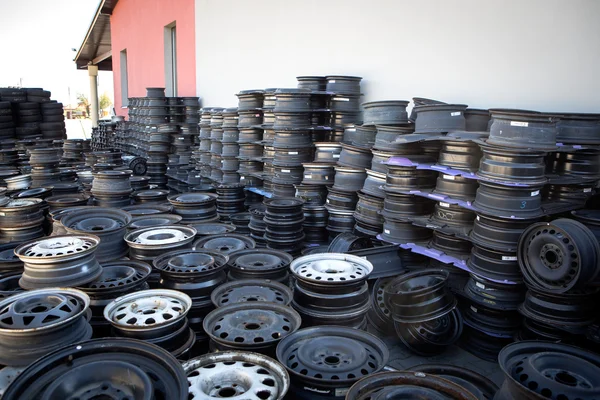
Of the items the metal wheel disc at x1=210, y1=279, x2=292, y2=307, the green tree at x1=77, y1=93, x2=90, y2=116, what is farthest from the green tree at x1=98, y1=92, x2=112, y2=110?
the metal wheel disc at x1=210, y1=279, x2=292, y2=307

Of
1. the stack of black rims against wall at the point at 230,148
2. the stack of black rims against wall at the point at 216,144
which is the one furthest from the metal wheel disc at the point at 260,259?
the stack of black rims against wall at the point at 216,144

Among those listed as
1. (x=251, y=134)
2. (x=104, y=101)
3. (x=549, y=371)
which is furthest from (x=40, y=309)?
(x=104, y=101)

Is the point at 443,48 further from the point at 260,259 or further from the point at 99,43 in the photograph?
the point at 99,43

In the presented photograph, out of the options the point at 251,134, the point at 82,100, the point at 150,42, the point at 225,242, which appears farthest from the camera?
the point at 82,100

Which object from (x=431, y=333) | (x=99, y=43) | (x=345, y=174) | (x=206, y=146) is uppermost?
(x=99, y=43)

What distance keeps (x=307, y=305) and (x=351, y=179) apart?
2529mm

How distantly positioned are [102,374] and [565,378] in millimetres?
2519

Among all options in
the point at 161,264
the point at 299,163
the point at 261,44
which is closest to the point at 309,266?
the point at 161,264

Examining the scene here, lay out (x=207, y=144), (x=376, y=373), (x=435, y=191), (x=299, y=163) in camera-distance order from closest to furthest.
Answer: (x=376, y=373), (x=435, y=191), (x=299, y=163), (x=207, y=144)

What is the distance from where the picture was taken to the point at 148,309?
306 centimetres

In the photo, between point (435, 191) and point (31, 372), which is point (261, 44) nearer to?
point (435, 191)

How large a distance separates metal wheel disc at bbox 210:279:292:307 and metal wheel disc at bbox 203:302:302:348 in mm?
200

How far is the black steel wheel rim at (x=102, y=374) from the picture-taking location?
1951mm

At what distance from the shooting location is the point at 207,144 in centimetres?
881
